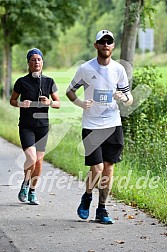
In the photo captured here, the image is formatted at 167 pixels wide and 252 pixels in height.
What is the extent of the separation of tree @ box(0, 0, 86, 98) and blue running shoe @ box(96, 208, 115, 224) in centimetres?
1726

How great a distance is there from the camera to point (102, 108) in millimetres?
7945

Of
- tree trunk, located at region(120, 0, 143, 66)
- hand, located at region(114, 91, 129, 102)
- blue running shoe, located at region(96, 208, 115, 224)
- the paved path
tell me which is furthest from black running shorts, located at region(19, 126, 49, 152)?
tree trunk, located at region(120, 0, 143, 66)

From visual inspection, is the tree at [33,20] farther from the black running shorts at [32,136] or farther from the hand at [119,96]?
the hand at [119,96]

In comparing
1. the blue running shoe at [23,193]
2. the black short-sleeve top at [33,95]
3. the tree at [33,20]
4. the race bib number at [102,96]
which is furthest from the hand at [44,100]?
the tree at [33,20]

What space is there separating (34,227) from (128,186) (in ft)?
8.00

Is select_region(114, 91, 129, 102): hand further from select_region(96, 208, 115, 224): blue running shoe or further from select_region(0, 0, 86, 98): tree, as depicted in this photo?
select_region(0, 0, 86, 98): tree

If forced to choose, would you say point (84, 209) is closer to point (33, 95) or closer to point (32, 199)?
point (32, 199)

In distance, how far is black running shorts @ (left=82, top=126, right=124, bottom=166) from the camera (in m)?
7.99

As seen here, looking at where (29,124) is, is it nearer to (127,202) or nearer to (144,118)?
(127,202)

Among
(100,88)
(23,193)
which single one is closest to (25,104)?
(23,193)

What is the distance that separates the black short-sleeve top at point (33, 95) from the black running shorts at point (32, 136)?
0.07m

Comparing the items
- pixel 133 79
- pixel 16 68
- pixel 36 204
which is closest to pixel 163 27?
pixel 16 68

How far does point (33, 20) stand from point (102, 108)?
70.8 feet

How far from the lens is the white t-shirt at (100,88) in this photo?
25.9 feet
